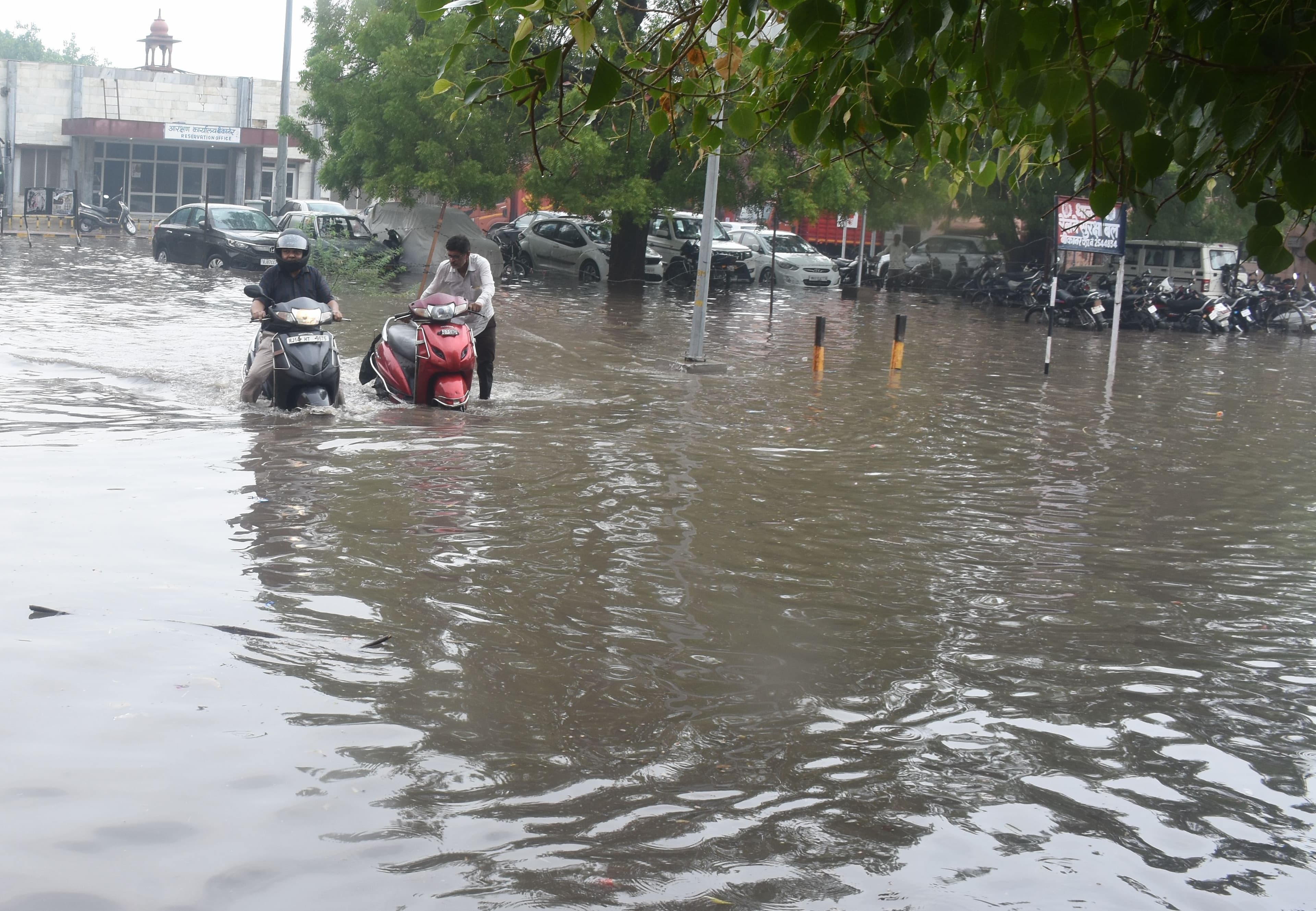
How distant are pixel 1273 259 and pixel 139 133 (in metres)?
53.7

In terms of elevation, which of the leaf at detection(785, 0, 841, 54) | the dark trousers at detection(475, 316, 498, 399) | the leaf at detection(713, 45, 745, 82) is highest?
the leaf at detection(713, 45, 745, 82)

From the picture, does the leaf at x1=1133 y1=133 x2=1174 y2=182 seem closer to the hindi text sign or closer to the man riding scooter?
the man riding scooter

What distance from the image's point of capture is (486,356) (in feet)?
41.0

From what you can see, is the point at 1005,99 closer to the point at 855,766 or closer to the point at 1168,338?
the point at 855,766

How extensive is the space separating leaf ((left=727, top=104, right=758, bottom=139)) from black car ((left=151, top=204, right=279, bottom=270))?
26.5 meters

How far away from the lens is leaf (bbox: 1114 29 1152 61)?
10.1 feet

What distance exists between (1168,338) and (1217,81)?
992 inches

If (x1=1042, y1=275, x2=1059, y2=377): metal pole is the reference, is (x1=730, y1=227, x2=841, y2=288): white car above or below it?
above

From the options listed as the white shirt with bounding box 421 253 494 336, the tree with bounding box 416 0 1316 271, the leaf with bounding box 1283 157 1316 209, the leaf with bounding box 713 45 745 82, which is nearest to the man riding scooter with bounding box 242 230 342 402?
the white shirt with bounding box 421 253 494 336

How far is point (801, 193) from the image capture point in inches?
1121

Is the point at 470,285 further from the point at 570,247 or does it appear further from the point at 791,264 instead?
the point at 791,264

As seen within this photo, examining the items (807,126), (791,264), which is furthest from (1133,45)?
(791,264)

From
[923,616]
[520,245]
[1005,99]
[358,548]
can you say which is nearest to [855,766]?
[923,616]

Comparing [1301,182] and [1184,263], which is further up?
[1184,263]
